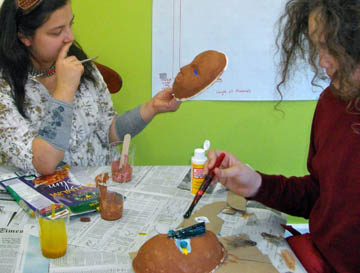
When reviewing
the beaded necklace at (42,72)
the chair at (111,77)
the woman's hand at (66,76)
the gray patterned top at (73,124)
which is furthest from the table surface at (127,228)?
the chair at (111,77)

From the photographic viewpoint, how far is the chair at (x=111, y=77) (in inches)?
71.1

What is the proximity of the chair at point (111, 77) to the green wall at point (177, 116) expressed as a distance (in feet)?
0.53

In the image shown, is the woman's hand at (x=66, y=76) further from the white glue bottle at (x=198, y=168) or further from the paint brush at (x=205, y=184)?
the paint brush at (x=205, y=184)

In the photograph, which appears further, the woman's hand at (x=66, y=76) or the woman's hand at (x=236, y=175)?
the woman's hand at (x=66, y=76)

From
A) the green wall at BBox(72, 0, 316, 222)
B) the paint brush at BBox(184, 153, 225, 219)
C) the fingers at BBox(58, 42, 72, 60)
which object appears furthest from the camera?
the green wall at BBox(72, 0, 316, 222)

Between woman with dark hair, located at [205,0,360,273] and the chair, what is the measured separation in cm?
99

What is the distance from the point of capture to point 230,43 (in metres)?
1.91

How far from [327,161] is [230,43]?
117cm

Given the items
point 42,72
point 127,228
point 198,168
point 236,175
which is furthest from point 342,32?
point 42,72

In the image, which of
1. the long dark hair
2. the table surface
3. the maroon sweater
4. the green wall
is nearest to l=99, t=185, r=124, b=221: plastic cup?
the table surface

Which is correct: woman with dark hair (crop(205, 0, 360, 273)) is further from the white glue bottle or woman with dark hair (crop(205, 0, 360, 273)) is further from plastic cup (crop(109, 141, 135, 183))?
plastic cup (crop(109, 141, 135, 183))

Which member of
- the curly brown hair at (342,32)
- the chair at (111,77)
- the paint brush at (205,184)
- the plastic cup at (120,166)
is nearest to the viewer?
the curly brown hair at (342,32)

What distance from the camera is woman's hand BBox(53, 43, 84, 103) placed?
129cm

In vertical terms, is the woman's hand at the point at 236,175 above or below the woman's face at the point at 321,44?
below
